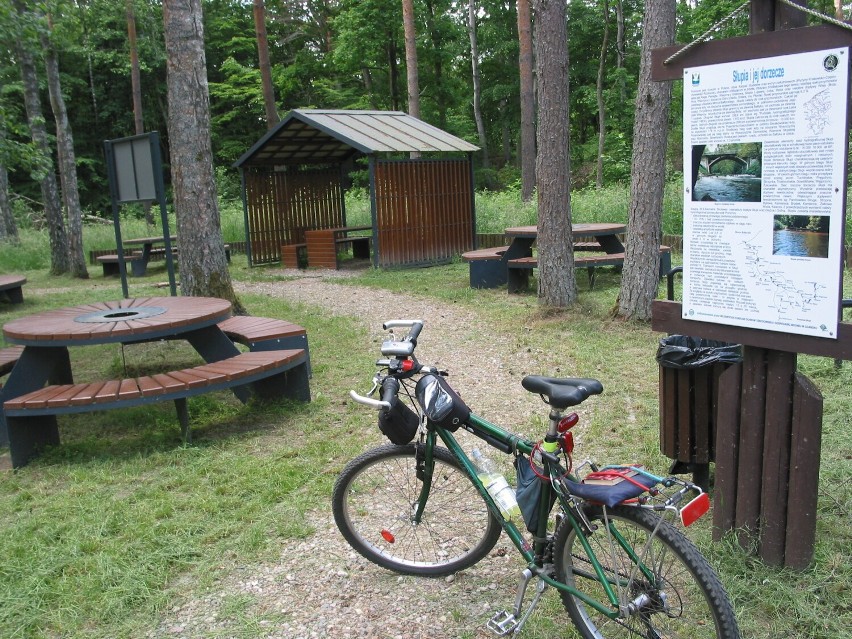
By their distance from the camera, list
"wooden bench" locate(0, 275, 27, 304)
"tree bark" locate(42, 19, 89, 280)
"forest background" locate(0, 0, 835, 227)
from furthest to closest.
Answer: "forest background" locate(0, 0, 835, 227) → "tree bark" locate(42, 19, 89, 280) → "wooden bench" locate(0, 275, 27, 304)

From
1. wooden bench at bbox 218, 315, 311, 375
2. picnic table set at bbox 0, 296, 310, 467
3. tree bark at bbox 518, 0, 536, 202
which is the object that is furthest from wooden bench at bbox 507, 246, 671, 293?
tree bark at bbox 518, 0, 536, 202

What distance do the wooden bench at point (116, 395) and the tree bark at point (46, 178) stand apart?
10.3 metres

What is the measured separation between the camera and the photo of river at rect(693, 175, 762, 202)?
297 cm

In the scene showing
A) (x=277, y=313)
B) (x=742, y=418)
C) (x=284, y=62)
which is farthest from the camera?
(x=284, y=62)

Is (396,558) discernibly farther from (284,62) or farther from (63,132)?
(284,62)

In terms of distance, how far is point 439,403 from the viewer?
290 cm

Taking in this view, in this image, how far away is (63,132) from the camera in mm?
14836

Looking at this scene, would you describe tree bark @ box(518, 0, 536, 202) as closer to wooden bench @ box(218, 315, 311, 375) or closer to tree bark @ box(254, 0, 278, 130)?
tree bark @ box(254, 0, 278, 130)

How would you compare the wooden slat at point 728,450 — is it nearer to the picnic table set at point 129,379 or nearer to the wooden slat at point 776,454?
the wooden slat at point 776,454

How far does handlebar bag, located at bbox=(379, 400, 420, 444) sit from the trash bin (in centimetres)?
142

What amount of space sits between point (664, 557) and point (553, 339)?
206 inches

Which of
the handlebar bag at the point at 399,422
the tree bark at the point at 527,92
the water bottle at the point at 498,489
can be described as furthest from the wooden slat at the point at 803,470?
the tree bark at the point at 527,92

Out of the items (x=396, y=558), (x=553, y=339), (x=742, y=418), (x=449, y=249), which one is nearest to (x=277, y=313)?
(x=553, y=339)

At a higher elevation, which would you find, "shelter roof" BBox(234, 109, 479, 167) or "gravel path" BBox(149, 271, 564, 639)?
"shelter roof" BBox(234, 109, 479, 167)
